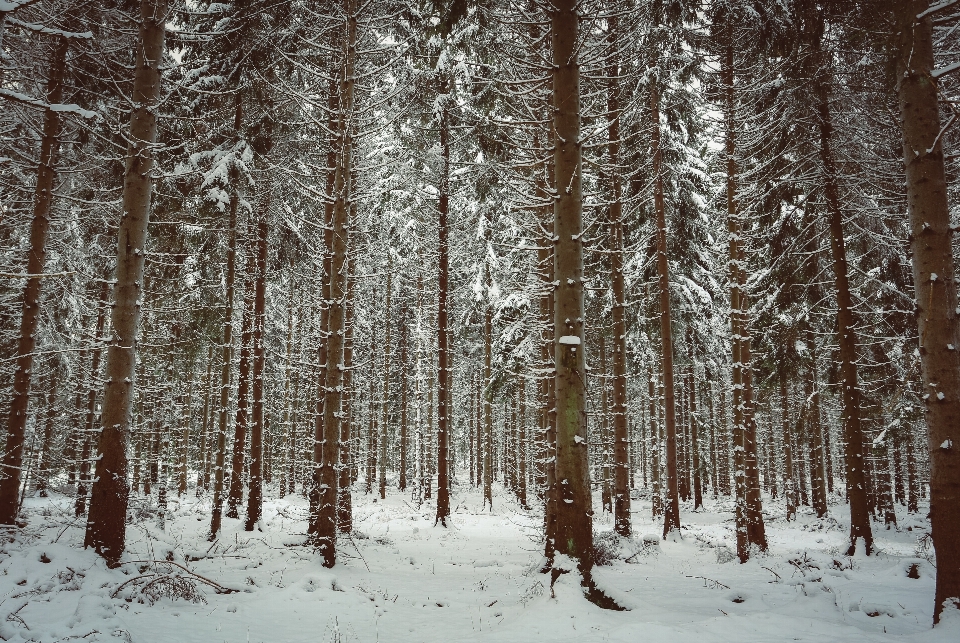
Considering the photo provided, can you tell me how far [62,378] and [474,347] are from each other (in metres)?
17.5

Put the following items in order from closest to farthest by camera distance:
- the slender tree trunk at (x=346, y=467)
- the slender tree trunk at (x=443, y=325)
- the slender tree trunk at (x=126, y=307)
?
1. the slender tree trunk at (x=126, y=307)
2. the slender tree trunk at (x=346, y=467)
3. the slender tree trunk at (x=443, y=325)

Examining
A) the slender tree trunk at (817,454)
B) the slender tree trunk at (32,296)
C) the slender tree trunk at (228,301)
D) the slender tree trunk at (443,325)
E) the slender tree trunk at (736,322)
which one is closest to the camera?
the slender tree trunk at (32,296)

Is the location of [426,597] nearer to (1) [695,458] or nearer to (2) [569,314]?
(2) [569,314]

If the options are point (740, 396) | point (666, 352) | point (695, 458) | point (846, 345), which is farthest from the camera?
point (695, 458)

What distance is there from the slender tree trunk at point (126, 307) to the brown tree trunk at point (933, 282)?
10886mm

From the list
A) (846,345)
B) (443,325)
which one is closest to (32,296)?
(443,325)

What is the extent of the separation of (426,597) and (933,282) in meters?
8.46

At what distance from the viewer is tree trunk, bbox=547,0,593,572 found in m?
6.73

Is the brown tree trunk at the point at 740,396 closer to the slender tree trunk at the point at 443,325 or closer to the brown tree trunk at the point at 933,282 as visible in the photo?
the brown tree trunk at the point at 933,282

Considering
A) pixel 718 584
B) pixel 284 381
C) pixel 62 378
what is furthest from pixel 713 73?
pixel 284 381

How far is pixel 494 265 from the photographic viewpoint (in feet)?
59.3

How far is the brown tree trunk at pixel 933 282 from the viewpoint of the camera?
580 cm

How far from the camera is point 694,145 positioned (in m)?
16.0

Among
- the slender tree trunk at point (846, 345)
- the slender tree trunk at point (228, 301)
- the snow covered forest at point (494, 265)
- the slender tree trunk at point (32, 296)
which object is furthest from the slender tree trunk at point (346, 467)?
the slender tree trunk at point (846, 345)
